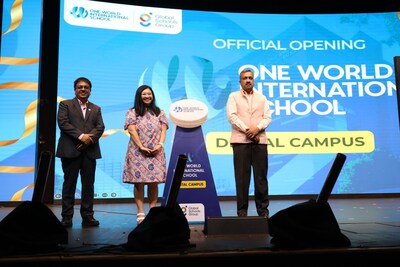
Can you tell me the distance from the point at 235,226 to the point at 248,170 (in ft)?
2.62

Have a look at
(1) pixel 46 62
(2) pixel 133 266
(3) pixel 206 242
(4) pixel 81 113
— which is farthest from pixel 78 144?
(1) pixel 46 62

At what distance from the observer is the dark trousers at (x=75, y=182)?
314 cm

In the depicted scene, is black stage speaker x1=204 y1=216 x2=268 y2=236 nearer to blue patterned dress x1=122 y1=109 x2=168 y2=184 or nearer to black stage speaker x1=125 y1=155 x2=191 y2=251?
black stage speaker x1=125 y1=155 x2=191 y2=251

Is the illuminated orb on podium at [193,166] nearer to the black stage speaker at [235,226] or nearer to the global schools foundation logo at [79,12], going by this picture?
the black stage speaker at [235,226]

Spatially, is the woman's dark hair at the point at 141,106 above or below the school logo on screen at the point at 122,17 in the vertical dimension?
below

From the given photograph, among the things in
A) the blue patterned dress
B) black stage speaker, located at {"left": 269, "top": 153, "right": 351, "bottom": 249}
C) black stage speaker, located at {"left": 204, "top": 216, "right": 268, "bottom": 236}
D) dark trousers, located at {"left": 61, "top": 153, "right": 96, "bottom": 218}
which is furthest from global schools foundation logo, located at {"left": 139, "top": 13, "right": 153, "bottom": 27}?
black stage speaker, located at {"left": 269, "top": 153, "right": 351, "bottom": 249}

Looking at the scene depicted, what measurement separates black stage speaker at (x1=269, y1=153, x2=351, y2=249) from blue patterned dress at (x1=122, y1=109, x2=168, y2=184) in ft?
5.19

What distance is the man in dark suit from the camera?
316 cm

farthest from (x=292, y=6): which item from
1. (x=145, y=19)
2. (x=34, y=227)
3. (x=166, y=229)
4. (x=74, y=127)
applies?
(x=34, y=227)

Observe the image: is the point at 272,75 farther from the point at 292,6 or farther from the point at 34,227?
the point at 34,227

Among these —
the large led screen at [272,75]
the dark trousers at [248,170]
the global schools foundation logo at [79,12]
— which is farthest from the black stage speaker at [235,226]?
the global schools foundation logo at [79,12]

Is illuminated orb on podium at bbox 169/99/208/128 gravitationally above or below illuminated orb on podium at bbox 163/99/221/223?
above

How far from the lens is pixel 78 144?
320 cm

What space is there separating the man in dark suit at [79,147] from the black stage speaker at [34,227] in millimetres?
1428
